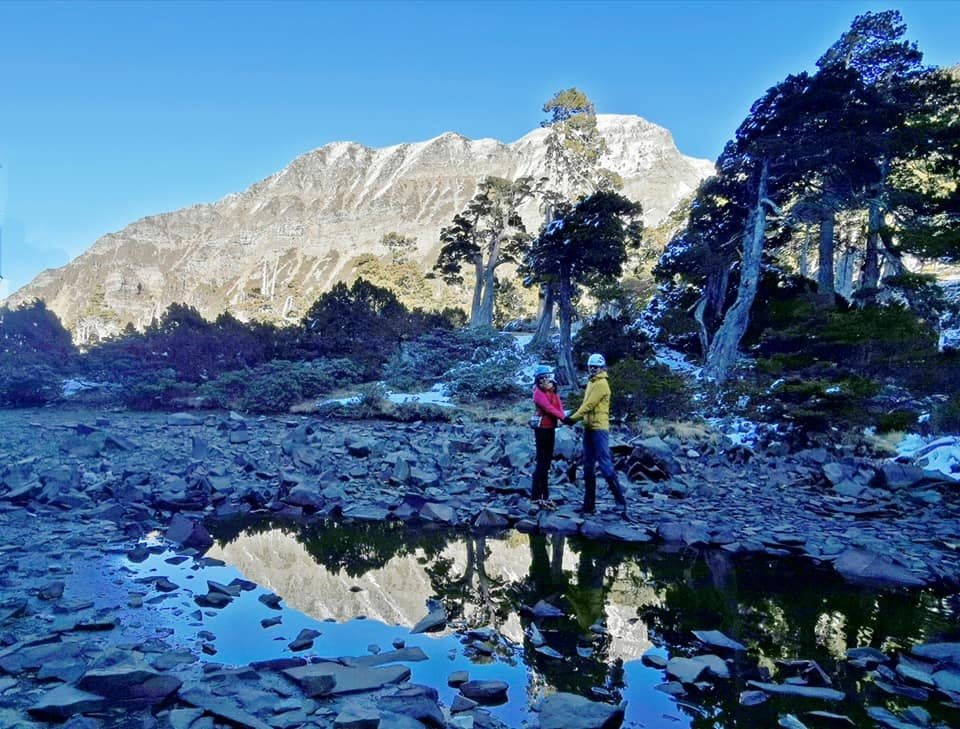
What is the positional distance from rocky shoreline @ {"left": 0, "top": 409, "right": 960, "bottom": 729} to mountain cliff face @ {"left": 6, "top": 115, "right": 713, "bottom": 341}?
79879 millimetres

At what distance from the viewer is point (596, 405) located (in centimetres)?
691

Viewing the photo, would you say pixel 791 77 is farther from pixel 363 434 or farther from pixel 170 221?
pixel 170 221

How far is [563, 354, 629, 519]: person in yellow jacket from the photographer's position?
22.7 ft

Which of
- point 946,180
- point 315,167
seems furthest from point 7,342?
point 315,167

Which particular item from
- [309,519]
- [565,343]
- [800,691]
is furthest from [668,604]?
[565,343]

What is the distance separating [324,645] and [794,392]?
36.1ft

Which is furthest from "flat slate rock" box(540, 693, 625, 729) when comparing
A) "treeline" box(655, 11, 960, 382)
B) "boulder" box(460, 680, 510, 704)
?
"treeline" box(655, 11, 960, 382)

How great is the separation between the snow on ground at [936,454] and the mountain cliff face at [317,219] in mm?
82872

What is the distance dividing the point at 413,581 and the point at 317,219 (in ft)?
491

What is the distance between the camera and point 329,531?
652 centimetres

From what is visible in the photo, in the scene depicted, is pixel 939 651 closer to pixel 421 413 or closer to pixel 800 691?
pixel 800 691

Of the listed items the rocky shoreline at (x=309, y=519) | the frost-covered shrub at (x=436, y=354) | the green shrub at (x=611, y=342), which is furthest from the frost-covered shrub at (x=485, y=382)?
the rocky shoreline at (x=309, y=519)

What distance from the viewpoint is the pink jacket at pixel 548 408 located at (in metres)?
7.37

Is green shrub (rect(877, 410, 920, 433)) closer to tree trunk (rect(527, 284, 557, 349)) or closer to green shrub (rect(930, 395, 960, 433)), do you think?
green shrub (rect(930, 395, 960, 433))
